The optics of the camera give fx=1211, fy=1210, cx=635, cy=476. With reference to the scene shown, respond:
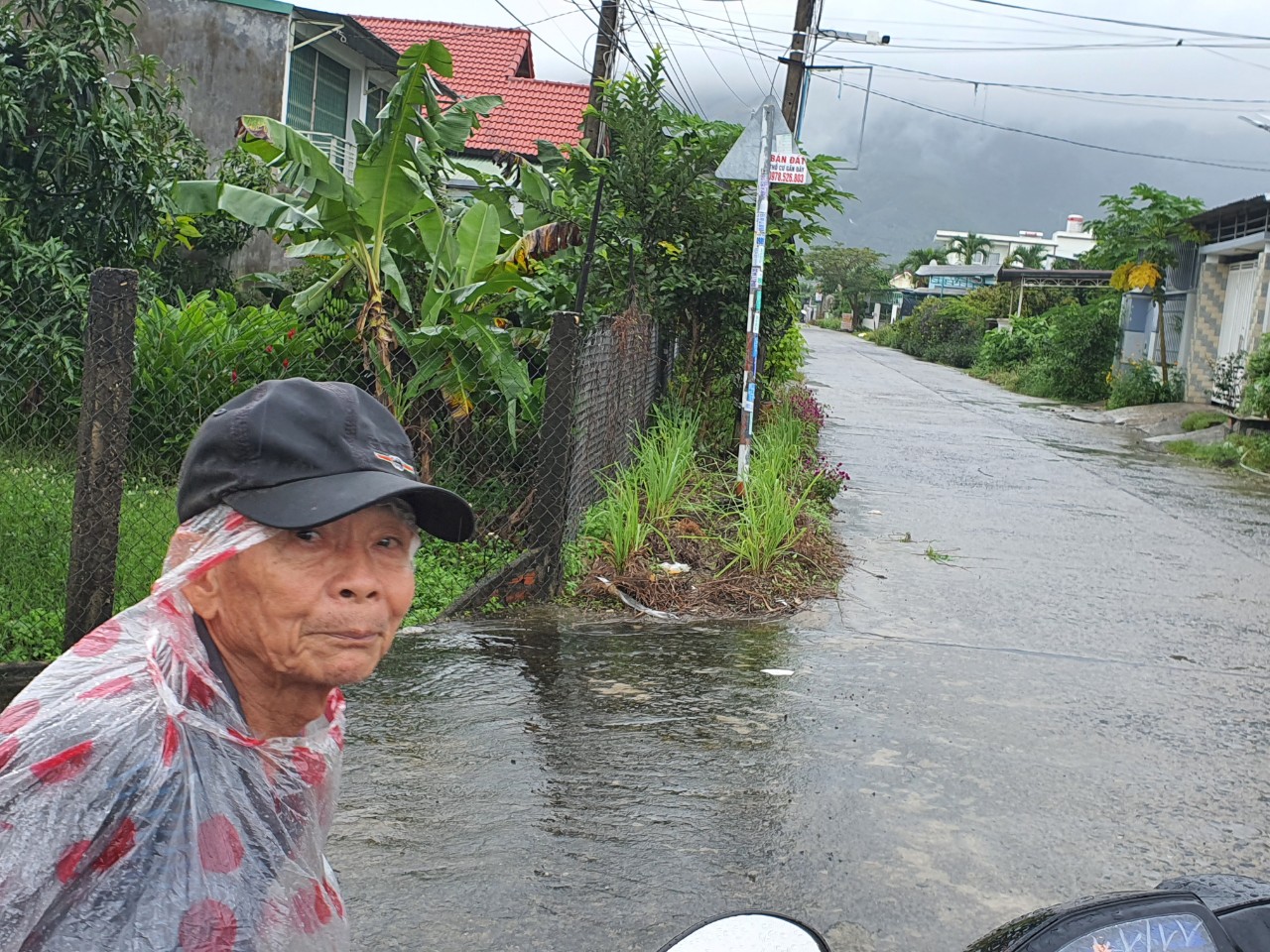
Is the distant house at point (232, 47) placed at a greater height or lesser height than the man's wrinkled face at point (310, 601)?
greater

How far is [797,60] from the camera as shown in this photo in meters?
15.8

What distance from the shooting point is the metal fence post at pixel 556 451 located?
6.29 m

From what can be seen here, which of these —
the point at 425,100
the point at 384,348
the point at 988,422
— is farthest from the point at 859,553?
the point at 988,422

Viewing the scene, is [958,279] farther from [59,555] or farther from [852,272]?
[59,555]

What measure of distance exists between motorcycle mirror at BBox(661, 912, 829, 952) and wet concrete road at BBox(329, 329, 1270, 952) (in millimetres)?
1820

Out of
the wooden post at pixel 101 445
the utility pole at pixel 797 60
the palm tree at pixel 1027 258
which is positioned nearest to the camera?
the wooden post at pixel 101 445

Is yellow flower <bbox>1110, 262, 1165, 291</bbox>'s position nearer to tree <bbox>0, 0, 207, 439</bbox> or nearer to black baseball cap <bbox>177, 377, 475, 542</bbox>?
tree <bbox>0, 0, 207, 439</bbox>

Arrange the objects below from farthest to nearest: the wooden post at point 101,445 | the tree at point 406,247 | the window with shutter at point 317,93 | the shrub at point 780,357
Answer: the window with shutter at point 317,93
the shrub at point 780,357
the tree at point 406,247
the wooden post at point 101,445

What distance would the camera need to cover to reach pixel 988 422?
2130cm

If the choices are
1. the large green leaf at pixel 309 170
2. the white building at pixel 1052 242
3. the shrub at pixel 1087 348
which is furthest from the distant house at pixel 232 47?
the white building at pixel 1052 242

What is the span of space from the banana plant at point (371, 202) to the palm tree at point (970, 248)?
8704 centimetres

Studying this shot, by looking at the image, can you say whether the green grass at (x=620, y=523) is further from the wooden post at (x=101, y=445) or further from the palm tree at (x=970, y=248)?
the palm tree at (x=970, y=248)

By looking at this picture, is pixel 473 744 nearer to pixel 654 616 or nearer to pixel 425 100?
pixel 654 616

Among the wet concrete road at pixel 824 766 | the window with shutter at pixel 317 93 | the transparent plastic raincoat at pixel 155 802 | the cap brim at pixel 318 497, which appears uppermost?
the window with shutter at pixel 317 93
